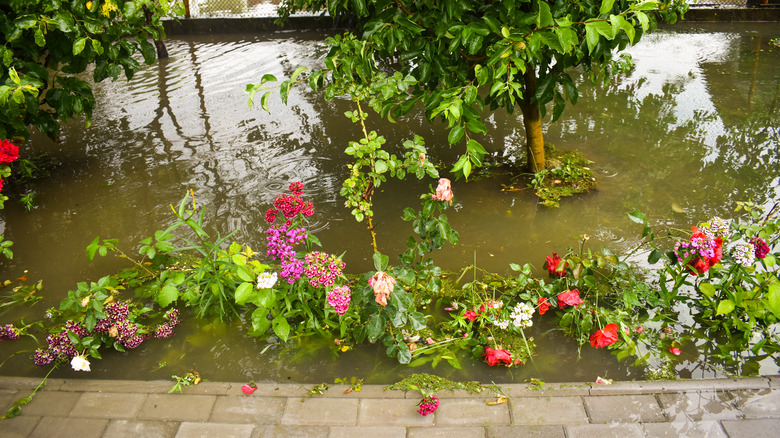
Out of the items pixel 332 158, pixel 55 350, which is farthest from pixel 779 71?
pixel 55 350

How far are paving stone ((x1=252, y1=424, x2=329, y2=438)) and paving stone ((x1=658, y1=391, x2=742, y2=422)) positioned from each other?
1.73 m

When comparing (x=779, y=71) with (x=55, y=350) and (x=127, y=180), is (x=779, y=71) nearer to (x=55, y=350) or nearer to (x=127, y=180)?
(x=127, y=180)

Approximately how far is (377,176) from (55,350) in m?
2.16

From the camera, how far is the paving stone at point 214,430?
8.42ft

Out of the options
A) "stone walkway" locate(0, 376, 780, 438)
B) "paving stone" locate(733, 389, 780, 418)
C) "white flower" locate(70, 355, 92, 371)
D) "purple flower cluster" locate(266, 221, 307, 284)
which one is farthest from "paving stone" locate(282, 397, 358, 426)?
"paving stone" locate(733, 389, 780, 418)

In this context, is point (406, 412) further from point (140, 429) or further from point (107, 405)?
point (107, 405)

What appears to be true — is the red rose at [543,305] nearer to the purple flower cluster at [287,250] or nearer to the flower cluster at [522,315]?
the flower cluster at [522,315]

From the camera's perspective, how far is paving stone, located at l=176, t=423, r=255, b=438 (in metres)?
2.57

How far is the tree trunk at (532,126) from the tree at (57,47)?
286cm

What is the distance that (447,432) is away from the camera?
99.0 inches

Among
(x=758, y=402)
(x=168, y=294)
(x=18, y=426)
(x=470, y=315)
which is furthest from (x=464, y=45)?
(x=18, y=426)

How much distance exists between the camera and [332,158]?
17.8 ft

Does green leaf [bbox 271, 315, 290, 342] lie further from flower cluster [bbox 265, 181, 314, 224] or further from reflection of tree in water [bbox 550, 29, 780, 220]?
reflection of tree in water [bbox 550, 29, 780, 220]

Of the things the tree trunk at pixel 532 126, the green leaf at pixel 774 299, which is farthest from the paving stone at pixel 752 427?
the tree trunk at pixel 532 126
